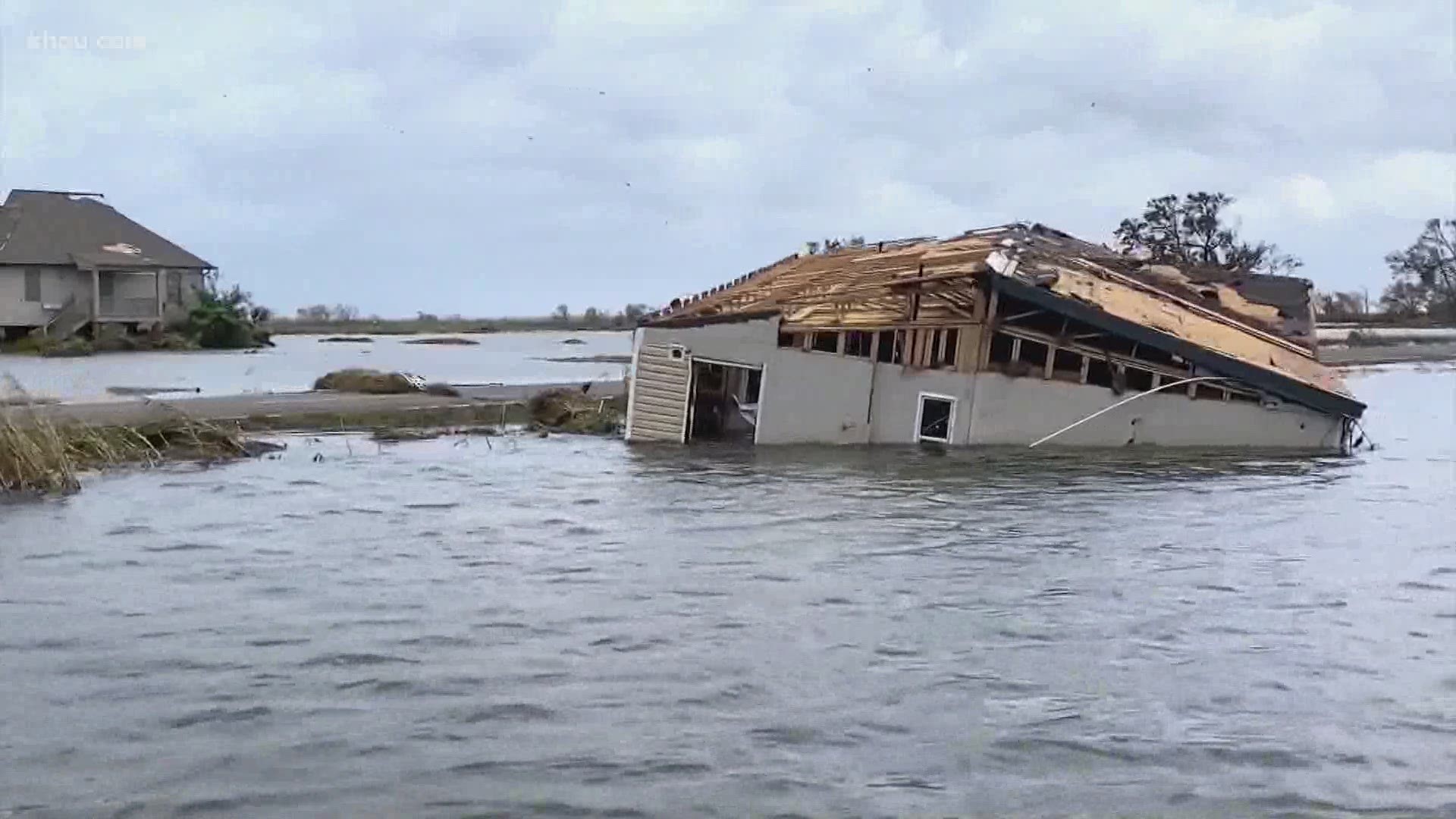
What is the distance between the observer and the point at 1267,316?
3516cm

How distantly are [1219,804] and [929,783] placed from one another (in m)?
1.58

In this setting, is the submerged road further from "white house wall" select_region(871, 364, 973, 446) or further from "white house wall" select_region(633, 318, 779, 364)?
"white house wall" select_region(871, 364, 973, 446)

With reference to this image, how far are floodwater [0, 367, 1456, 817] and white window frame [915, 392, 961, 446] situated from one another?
511 centimetres

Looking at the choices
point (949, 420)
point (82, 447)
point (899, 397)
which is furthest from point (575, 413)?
point (82, 447)

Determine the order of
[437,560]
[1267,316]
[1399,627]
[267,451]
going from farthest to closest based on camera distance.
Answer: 1. [1267,316]
2. [267,451]
3. [437,560]
4. [1399,627]

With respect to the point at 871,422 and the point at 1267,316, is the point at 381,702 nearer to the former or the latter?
the point at 871,422

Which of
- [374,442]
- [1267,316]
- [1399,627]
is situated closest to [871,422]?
[374,442]

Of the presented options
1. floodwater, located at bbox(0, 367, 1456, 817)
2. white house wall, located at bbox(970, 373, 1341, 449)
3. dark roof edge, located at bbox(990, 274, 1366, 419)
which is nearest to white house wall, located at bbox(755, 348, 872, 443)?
white house wall, located at bbox(970, 373, 1341, 449)

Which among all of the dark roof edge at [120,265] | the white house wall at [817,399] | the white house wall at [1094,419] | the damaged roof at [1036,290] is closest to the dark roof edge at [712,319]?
the damaged roof at [1036,290]

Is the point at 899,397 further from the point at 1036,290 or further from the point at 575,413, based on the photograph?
the point at 575,413

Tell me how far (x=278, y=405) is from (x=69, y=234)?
33114 mm

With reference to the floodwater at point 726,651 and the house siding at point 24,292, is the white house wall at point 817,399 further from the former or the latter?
the house siding at point 24,292

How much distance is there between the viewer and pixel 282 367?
5347 centimetres

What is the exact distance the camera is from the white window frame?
28047mm
